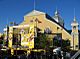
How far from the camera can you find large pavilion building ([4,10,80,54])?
1956 inches

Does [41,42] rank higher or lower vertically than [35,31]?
lower

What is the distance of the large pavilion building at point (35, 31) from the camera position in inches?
1956

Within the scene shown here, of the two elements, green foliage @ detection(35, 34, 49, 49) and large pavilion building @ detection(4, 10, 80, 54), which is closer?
green foliage @ detection(35, 34, 49, 49)

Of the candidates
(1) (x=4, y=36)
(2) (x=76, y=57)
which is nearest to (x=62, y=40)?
(1) (x=4, y=36)

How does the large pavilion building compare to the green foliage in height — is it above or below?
above

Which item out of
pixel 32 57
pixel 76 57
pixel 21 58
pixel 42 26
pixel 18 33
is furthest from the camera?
pixel 42 26

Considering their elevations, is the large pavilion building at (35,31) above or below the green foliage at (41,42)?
above

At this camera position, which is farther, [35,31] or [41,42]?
[35,31]

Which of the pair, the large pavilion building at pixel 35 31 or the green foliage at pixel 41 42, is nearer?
the green foliage at pixel 41 42

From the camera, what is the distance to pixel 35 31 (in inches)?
2064

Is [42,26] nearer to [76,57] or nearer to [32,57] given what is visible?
[32,57]

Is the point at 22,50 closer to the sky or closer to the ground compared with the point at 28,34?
closer to the ground

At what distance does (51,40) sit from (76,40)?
8.43 metres

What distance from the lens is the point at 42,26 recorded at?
6312 cm
